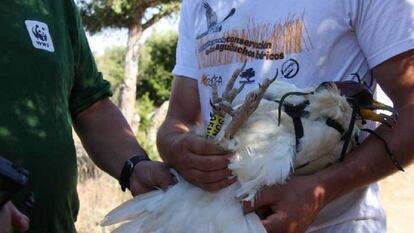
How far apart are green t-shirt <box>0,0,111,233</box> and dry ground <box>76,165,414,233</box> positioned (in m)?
3.38

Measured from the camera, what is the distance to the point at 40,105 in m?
2.41

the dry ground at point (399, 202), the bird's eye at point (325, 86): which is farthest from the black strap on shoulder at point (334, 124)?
the dry ground at point (399, 202)

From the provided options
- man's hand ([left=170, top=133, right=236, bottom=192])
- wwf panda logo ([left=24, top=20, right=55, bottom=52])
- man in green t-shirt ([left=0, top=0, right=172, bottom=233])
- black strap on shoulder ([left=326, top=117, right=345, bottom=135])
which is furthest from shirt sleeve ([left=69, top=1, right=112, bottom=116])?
black strap on shoulder ([left=326, top=117, right=345, bottom=135])

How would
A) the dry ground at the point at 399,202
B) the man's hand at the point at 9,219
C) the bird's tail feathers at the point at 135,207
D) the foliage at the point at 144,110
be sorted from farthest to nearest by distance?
the foliage at the point at 144,110 → the dry ground at the point at 399,202 → the bird's tail feathers at the point at 135,207 → the man's hand at the point at 9,219

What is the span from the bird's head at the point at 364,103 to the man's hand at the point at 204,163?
41cm

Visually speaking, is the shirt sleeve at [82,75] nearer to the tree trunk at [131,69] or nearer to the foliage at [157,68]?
the tree trunk at [131,69]

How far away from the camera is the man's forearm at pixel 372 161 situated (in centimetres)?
208

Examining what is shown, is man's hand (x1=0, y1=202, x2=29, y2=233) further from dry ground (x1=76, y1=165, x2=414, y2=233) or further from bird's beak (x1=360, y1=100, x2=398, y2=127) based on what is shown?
dry ground (x1=76, y1=165, x2=414, y2=233)

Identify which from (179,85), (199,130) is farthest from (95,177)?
(199,130)

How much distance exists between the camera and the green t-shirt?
2316 millimetres

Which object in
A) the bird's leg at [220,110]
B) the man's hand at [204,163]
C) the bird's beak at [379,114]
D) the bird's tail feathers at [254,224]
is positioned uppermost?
the bird's leg at [220,110]

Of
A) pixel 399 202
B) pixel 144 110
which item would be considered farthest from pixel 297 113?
pixel 144 110

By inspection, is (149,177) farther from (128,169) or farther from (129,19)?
(129,19)

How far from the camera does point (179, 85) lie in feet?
9.22
